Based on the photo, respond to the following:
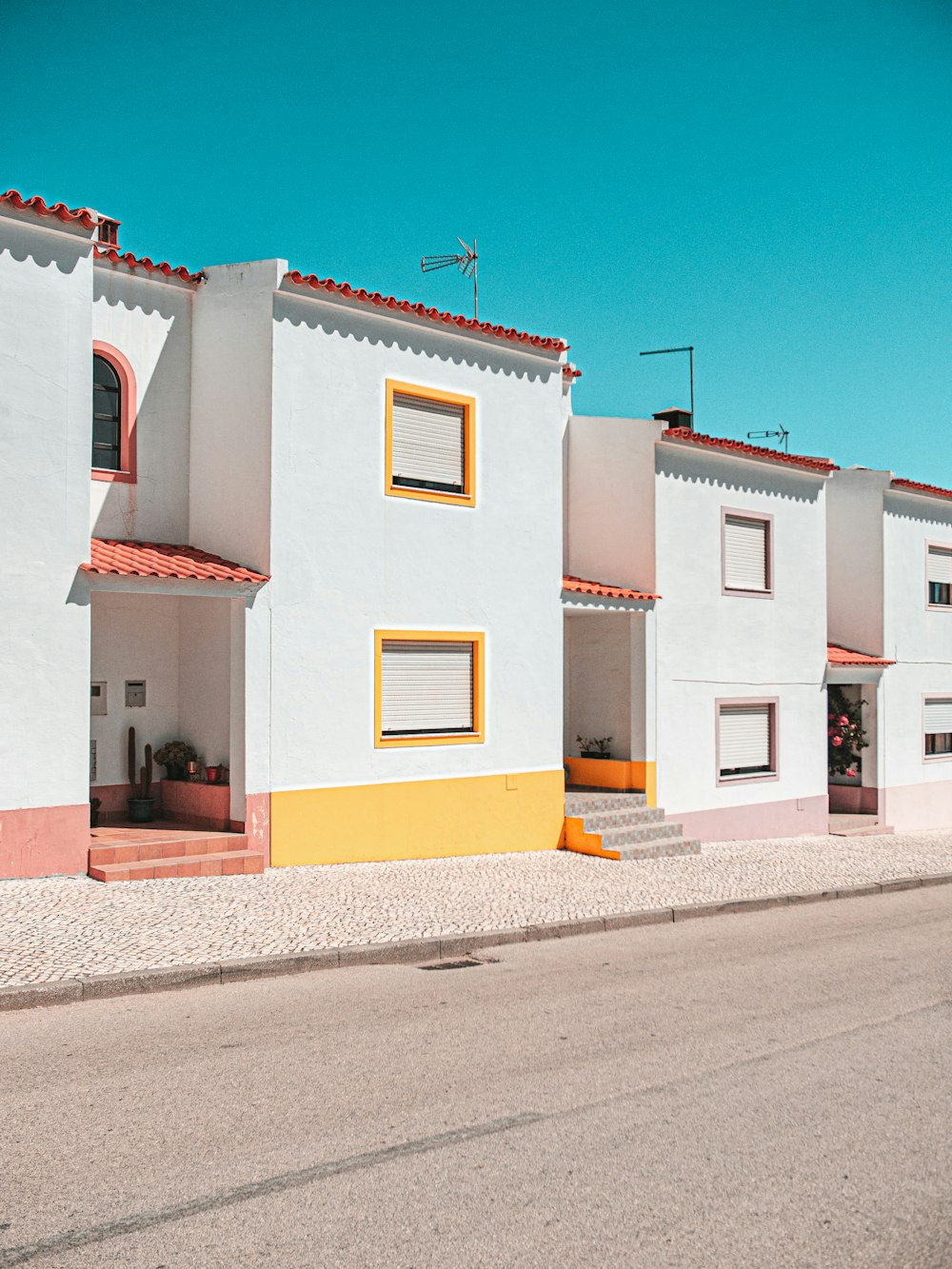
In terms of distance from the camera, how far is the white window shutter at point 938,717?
23.2 m

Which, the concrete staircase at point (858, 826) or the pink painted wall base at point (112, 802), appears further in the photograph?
the concrete staircase at point (858, 826)

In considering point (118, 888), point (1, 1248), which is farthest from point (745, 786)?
point (1, 1248)

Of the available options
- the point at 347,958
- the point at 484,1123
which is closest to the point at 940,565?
the point at 347,958

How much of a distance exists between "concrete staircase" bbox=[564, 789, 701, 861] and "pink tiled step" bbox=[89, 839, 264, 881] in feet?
15.8

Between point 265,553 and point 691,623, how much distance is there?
24.6 ft

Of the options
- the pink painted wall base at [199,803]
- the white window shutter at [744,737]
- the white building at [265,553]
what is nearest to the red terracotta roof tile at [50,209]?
the white building at [265,553]

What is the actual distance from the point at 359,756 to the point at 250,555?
2.66m

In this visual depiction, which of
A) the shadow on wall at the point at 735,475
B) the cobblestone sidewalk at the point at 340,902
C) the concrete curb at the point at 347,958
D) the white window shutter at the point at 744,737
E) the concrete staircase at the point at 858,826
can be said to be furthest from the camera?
the concrete staircase at the point at 858,826

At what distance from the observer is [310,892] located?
11.0m

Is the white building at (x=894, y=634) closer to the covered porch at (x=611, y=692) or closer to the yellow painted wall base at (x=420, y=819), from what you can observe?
the covered porch at (x=611, y=692)

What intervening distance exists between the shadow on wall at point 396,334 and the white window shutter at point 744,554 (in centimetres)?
447

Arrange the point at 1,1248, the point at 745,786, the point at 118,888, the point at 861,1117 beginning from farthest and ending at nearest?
the point at 745,786, the point at 118,888, the point at 861,1117, the point at 1,1248

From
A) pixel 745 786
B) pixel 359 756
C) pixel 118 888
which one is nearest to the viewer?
pixel 118 888

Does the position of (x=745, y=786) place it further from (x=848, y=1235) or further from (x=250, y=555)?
(x=848, y=1235)
